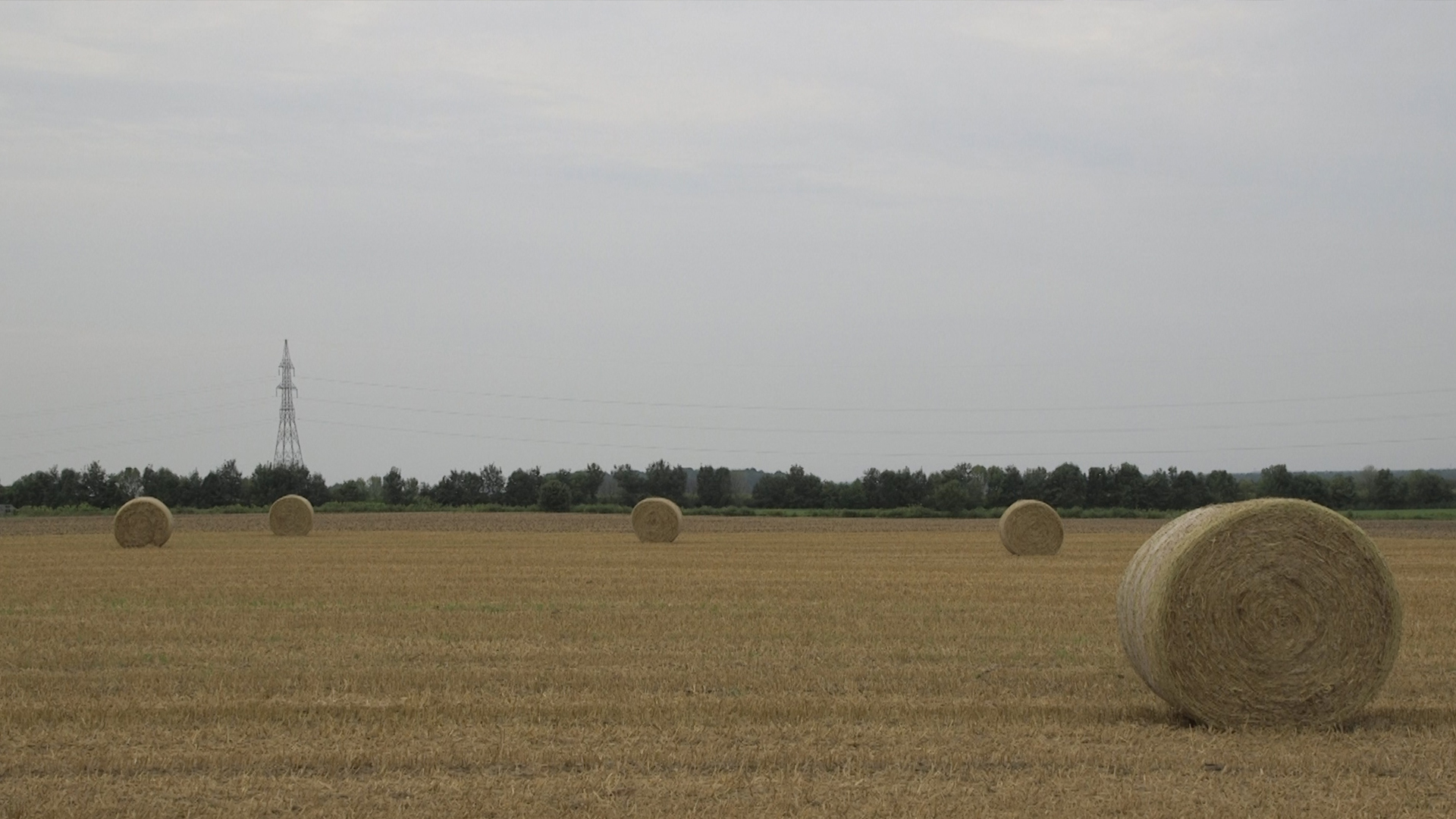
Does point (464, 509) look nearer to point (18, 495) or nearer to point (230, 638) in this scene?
point (18, 495)

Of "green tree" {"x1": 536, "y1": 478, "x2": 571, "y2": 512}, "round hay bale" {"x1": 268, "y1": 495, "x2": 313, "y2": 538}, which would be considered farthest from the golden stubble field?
"green tree" {"x1": 536, "y1": 478, "x2": 571, "y2": 512}

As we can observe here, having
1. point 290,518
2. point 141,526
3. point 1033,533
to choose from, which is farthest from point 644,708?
point 290,518

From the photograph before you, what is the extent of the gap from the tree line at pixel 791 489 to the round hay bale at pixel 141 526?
30.5 meters

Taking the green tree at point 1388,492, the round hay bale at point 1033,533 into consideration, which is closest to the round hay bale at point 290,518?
the round hay bale at point 1033,533

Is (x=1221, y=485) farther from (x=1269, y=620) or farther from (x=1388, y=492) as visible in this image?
(x=1269, y=620)

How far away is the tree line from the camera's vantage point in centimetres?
5984

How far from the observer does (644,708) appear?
367 inches

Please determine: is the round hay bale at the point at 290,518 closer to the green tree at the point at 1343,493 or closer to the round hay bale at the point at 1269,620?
the round hay bale at the point at 1269,620

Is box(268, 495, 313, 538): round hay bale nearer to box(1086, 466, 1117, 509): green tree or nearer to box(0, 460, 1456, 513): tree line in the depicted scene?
box(0, 460, 1456, 513): tree line

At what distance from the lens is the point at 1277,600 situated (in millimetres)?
9688

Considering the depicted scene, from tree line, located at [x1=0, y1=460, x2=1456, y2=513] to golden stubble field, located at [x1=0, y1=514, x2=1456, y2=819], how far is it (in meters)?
43.4

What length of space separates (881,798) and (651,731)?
217cm

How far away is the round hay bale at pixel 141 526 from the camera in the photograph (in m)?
29.5

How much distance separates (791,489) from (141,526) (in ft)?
125
